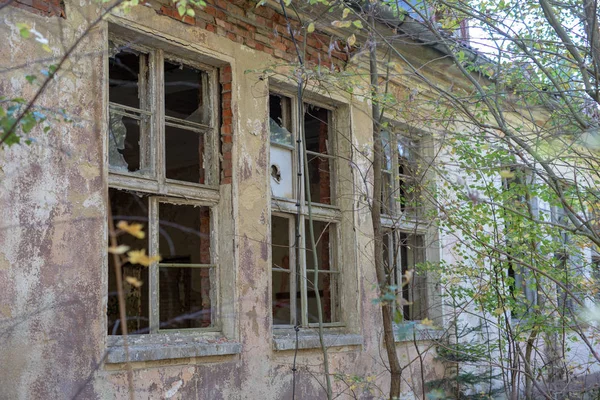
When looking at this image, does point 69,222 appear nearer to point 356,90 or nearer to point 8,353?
point 8,353

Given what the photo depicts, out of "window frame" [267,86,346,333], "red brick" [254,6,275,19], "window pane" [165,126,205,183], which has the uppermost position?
"red brick" [254,6,275,19]

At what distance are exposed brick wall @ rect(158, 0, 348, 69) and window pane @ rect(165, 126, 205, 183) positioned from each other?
12.6 feet

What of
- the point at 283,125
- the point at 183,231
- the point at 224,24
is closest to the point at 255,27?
the point at 224,24

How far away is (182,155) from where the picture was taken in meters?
12.1

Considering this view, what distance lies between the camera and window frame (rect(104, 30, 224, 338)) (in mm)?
5480

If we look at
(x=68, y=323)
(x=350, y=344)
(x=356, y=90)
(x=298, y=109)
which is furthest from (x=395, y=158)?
(x=68, y=323)

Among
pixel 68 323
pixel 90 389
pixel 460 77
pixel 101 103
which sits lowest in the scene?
pixel 90 389

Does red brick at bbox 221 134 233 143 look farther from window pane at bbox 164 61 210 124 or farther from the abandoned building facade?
window pane at bbox 164 61 210 124

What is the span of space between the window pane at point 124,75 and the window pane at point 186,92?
0.30m

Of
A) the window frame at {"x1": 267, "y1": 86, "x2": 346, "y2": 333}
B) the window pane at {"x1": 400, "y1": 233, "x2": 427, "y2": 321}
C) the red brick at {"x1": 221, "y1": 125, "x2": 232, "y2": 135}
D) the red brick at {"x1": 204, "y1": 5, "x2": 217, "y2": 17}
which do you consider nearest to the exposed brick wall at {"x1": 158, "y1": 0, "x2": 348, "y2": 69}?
the red brick at {"x1": 204, "y1": 5, "x2": 217, "y2": 17}

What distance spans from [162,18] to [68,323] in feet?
7.84

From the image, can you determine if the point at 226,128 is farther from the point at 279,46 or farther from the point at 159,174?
the point at 279,46

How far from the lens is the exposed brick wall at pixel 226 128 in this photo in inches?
244

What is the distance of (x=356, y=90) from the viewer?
7.68m
